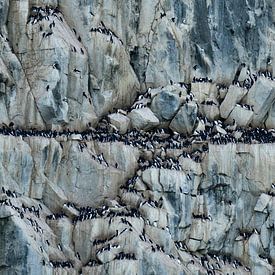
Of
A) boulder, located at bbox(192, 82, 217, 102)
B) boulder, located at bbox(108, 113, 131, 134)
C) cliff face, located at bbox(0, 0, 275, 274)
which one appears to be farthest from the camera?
boulder, located at bbox(192, 82, 217, 102)

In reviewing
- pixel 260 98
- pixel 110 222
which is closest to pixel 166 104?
pixel 260 98

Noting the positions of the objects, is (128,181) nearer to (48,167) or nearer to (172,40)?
(48,167)

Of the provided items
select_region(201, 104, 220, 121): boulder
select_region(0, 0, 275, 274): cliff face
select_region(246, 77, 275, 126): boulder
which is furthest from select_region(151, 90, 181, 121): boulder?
select_region(246, 77, 275, 126): boulder

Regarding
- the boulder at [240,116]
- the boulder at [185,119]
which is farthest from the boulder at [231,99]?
the boulder at [185,119]

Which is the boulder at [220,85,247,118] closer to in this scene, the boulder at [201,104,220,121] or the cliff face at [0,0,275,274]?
the cliff face at [0,0,275,274]

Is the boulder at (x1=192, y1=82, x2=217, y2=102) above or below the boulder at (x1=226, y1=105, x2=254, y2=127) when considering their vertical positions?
above

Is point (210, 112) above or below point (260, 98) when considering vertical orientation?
below

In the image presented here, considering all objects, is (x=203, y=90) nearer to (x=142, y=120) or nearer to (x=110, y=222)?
(x=142, y=120)

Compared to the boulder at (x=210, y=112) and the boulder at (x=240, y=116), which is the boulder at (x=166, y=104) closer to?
the boulder at (x=210, y=112)
